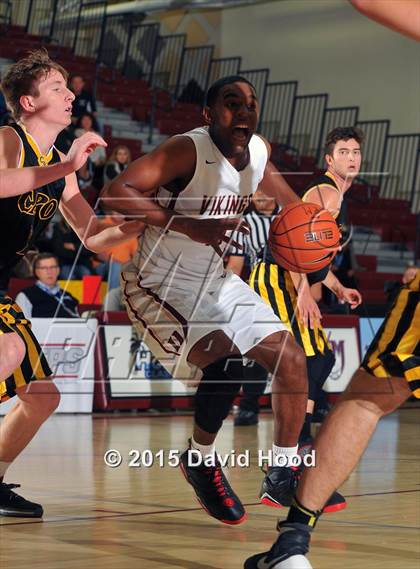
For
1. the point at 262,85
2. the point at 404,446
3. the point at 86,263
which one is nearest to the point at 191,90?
the point at 262,85

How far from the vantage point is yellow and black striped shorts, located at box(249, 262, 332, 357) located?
234 inches

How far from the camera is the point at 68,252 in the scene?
1105 centimetres

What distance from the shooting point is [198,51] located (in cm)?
2152

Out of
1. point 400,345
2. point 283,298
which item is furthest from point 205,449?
point 400,345

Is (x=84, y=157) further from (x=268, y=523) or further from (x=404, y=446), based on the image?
(x=404, y=446)

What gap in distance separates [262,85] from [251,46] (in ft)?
3.74

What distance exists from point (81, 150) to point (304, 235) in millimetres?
1321

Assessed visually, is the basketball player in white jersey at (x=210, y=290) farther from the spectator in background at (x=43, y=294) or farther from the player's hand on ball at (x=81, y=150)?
the spectator in background at (x=43, y=294)

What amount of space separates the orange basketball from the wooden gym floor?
3.80ft

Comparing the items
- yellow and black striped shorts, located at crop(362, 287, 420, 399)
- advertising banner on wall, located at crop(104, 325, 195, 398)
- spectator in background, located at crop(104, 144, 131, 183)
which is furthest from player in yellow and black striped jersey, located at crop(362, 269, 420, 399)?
spectator in background, located at crop(104, 144, 131, 183)

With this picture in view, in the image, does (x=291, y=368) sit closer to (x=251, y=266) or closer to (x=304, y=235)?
(x=304, y=235)

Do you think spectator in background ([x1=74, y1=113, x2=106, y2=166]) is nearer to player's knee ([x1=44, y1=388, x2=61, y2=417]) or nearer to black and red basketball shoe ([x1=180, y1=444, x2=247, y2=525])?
player's knee ([x1=44, y1=388, x2=61, y2=417])

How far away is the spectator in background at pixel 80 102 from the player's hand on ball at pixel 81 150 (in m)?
9.50

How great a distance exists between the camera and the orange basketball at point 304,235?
488 centimetres
